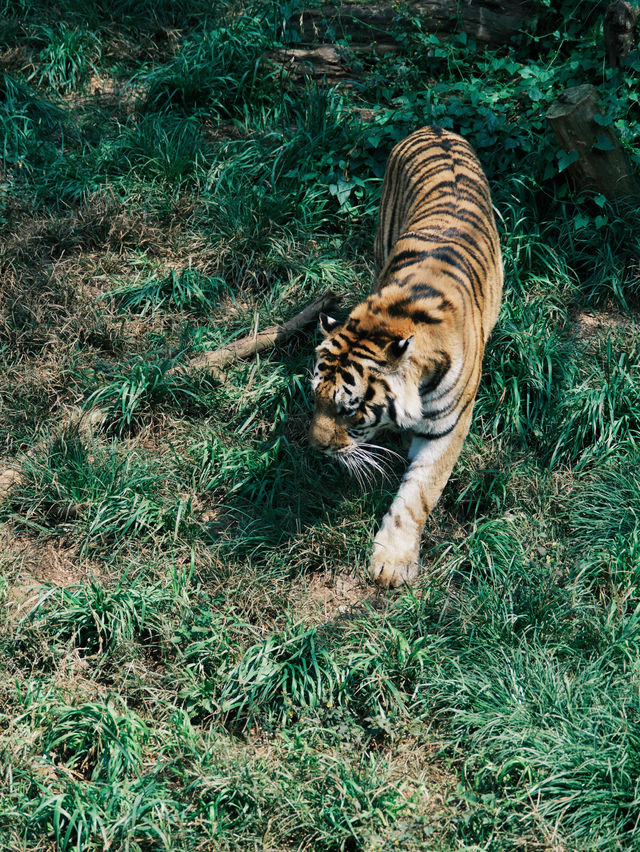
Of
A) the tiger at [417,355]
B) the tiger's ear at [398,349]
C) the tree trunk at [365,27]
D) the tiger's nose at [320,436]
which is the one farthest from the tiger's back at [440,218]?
the tree trunk at [365,27]

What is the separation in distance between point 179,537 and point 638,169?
354 centimetres

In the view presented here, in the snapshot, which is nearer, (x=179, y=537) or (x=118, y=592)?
(x=118, y=592)

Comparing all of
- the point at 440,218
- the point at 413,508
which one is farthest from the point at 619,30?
the point at 413,508

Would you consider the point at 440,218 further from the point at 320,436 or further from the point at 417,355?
the point at 320,436

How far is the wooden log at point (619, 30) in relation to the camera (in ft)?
16.4

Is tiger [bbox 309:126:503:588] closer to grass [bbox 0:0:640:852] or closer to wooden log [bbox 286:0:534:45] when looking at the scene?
grass [bbox 0:0:640:852]

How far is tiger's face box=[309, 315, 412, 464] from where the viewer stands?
12.0ft

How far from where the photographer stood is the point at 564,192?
5234 millimetres

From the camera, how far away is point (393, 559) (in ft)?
13.1

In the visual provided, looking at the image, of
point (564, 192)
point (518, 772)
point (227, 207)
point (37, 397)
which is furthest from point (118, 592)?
point (564, 192)

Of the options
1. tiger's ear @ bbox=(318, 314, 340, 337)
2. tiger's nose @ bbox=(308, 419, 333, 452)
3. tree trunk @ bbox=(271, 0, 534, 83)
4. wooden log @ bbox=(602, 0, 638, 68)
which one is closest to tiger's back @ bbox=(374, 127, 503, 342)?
tiger's ear @ bbox=(318, 314, 340, 337)

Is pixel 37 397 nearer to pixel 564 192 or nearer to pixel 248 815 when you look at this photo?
pixel 248 815

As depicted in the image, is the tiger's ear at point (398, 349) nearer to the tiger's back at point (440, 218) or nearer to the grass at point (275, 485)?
the tiger's back at point (440, 218)

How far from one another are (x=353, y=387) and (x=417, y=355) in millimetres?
320
